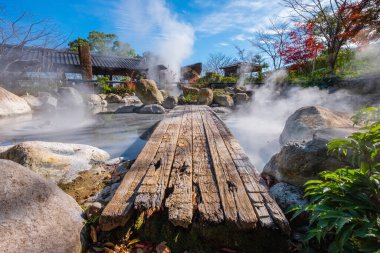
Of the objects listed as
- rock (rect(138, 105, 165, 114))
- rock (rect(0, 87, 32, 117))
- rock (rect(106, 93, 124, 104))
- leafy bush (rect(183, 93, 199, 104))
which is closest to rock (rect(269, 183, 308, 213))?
rock (rect(138, 105, 165, 114))

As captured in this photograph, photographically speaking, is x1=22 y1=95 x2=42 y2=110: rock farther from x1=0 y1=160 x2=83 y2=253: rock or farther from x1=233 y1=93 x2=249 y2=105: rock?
x1=0 y1=160 x2=83 y2=253: rock

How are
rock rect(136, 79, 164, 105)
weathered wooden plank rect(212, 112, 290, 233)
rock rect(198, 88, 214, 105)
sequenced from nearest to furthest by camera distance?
1. weathered wooden plank rect(212, 112, 290, 233)
2. rock rect(136, 79, 164, 105)
3. rock rect(198, 88, 214, 105)

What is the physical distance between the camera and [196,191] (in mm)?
1810

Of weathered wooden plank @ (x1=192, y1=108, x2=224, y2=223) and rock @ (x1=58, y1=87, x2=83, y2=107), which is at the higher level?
rock @ (x1=58, y1=87, x2=83, y2=107)

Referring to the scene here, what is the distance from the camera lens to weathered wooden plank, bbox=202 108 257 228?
1447 mm

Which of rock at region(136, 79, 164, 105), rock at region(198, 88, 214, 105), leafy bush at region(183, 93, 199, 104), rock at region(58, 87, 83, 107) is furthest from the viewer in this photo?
leafy bush at region(183, 93, 199, 104)

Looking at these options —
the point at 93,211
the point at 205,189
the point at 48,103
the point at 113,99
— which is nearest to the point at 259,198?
the point at 205,189

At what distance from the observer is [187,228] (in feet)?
4.94

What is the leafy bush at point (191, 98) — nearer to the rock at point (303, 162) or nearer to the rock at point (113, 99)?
the rock at point (113, 99)

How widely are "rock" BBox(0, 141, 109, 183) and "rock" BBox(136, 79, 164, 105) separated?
7812mm

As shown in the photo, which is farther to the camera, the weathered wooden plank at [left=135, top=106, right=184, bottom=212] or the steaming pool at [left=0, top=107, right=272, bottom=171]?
the steaming pool at [left=0, top=107, right=272, bottom=171]

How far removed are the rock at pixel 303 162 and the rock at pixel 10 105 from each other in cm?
1023

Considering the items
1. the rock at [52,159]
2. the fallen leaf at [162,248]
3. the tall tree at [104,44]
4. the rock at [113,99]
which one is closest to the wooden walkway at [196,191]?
the fallen leaf at [162,248]

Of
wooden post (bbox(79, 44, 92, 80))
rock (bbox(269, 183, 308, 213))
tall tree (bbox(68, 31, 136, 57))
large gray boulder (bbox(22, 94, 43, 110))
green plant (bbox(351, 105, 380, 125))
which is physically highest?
tall tree (bbox(68, 31, 136, 57))
